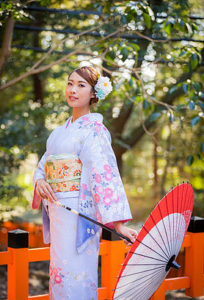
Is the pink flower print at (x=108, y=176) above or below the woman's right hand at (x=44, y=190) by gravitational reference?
above

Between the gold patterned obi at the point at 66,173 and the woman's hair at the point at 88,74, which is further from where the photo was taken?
the woman's hair at the point at 88,74

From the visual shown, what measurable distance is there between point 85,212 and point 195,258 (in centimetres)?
162

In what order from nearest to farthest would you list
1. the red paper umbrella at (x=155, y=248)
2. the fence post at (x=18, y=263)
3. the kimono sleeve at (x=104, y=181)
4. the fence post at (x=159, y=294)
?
the red paper umbrella at (x=155, y=248), the kimono sleeve at (x=104, y=181), the fence post at (x=18, y=263), the fence post at (x=159, y=294)

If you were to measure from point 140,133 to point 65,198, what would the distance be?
4.12 meters

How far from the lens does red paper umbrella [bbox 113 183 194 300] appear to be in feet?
6.27

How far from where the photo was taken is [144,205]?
1321 cm

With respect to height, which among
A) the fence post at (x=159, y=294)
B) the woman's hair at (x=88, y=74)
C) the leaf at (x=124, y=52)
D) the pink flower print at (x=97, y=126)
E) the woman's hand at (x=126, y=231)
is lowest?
the fence post at (x=159, y=294)

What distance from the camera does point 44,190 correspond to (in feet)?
7.23

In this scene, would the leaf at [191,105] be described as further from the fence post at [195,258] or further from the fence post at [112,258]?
the fence post at [112,258]

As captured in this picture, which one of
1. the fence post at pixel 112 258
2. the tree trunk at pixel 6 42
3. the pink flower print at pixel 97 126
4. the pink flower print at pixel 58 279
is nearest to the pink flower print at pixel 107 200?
the pink flower print at pixel 97 126

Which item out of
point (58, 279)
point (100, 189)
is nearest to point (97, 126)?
point (100, 189)

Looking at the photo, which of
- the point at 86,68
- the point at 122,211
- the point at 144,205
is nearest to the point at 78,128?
the point at 86,68

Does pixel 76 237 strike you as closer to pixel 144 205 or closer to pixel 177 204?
pixel 177 204

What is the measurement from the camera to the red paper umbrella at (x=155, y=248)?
1912 millimetres
